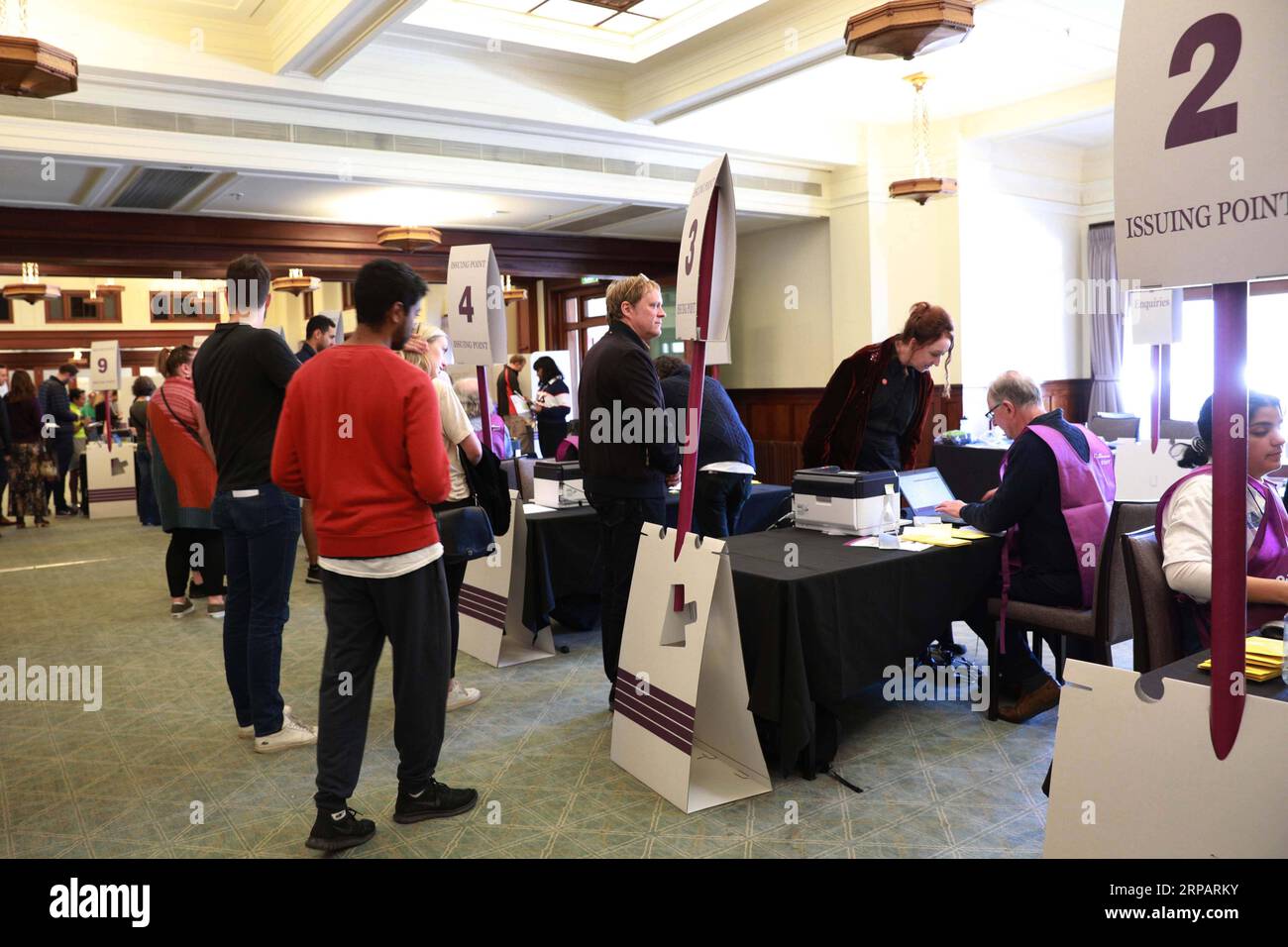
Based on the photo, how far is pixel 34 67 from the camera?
14.3 ft

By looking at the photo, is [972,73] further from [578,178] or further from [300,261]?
[300,261]

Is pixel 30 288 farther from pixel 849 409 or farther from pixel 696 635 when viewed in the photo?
pixel 696 635

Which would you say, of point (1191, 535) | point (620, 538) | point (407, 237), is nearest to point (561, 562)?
point (620, 538)

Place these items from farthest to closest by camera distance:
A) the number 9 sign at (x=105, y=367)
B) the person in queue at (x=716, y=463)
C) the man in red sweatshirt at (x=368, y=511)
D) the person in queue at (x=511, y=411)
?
the number 9 sign at (x=105, y=367) → the person in queue at (x=511, y=411) → the person in queue at (x=716, y=463) → the man in red sweatshirt at (x=368, y=511)

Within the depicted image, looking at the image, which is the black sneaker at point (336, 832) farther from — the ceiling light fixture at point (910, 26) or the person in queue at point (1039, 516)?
the ceiling light fixture at point (910, 26)

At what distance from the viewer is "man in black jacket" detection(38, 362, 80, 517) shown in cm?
1036

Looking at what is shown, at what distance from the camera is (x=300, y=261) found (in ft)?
29.6

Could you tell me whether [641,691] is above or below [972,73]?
below

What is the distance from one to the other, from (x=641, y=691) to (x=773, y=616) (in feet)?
1.60

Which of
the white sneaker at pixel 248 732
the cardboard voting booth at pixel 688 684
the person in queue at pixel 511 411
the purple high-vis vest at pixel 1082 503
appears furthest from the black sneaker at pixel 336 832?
the person in queue at pixel 511 411

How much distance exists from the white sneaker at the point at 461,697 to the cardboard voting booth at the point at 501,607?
1.50 ft

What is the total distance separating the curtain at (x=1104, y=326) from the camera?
998 cm

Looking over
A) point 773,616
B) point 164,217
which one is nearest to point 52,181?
point 164,217

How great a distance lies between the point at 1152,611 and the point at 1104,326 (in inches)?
339
